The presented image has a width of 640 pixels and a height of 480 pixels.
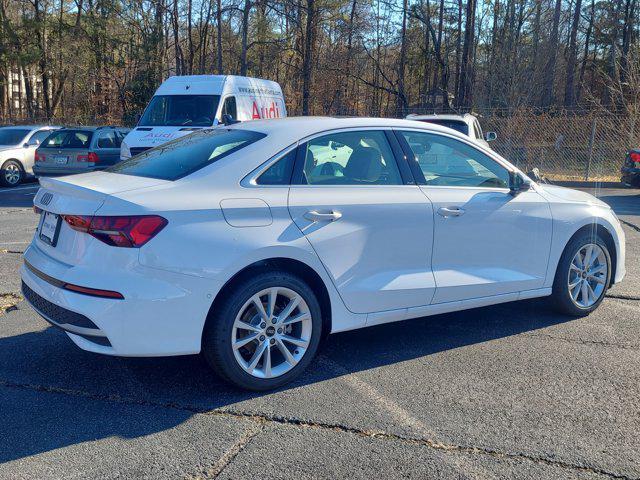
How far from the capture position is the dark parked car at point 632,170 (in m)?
15.0

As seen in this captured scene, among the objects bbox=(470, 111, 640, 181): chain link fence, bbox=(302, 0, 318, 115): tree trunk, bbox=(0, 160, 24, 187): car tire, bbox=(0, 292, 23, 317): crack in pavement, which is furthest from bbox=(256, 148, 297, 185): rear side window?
bbox=(302, 0, 318, 115): tree trunk

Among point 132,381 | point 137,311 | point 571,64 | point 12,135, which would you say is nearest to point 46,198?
point 137,311

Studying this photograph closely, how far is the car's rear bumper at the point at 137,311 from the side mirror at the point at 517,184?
2566 mm

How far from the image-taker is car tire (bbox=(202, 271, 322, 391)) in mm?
3650

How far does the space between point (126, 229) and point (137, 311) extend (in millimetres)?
447

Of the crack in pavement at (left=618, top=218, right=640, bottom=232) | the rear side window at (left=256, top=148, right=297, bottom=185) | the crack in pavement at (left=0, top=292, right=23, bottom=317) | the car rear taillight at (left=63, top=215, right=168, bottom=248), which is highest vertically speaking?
the rear side window at (left=256, top=148, right=297, bottom=185)

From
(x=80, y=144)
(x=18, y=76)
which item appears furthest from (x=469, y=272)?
(x=18, y=76)

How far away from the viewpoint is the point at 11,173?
15.9 metres

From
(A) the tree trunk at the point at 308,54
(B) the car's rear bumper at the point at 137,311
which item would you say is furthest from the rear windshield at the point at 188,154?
(A) the tree trunk at the point at 308,54

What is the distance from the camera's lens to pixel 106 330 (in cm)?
341

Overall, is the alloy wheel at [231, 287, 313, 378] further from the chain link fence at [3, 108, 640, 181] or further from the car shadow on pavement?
the chain link fence at [3, 108, 640, 181]

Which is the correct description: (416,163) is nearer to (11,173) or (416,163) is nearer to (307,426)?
(307,426)

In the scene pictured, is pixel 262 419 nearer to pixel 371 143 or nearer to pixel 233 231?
pixel 233 231

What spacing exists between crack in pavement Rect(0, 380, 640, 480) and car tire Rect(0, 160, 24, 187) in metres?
13.5
